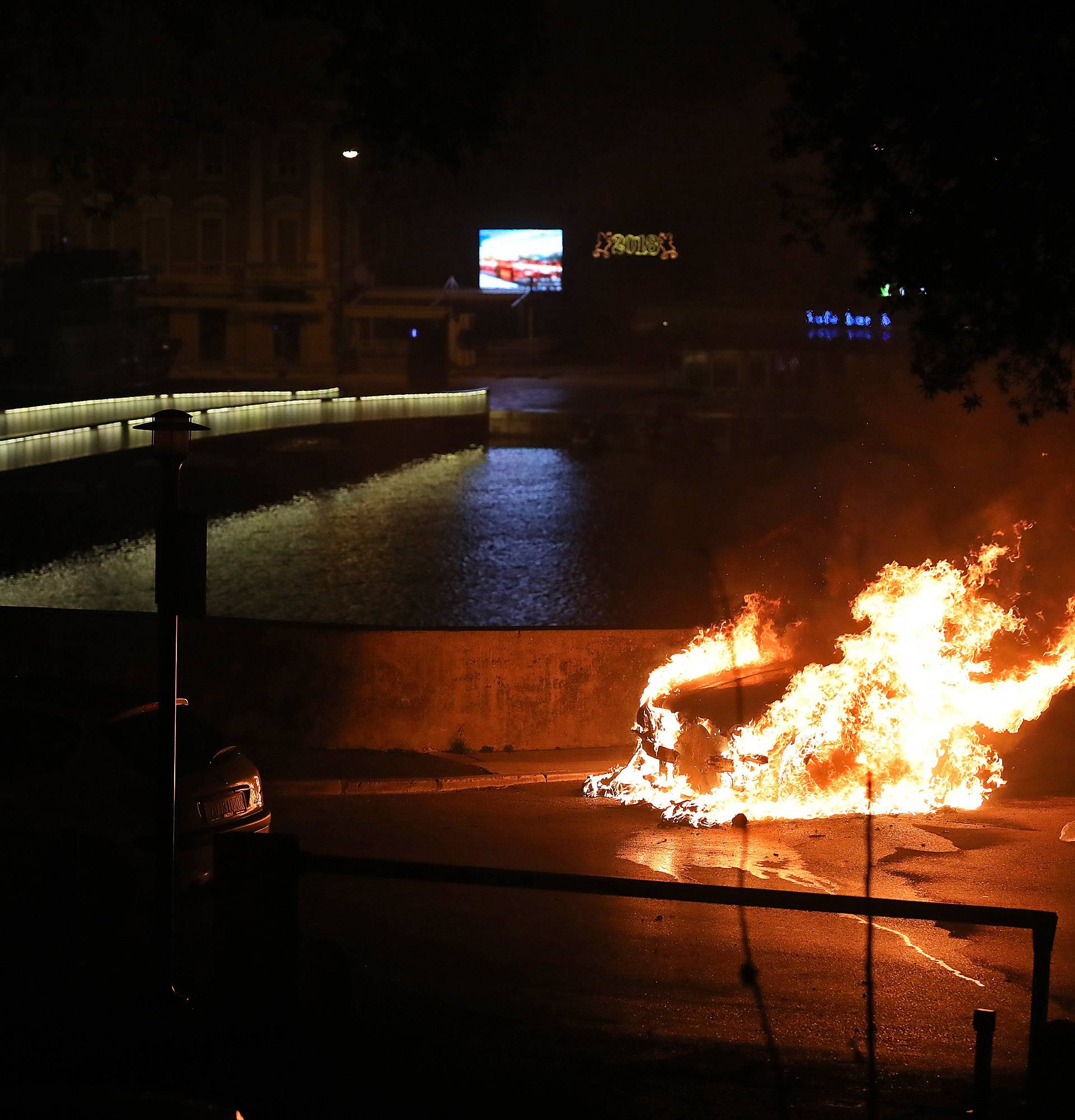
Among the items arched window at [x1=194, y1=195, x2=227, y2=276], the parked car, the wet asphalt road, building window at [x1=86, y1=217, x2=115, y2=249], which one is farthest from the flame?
building window at [x1=86, y1=217, x2=115, y2=249]

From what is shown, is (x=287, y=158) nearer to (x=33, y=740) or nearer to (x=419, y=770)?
Answer: (x=419, y=770)

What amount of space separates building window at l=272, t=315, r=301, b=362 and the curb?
2038 inches

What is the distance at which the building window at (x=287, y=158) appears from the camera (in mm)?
58781

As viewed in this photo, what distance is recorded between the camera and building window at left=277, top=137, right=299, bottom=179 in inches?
2314

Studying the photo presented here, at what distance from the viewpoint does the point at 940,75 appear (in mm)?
10438

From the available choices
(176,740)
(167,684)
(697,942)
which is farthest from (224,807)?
(697,942)

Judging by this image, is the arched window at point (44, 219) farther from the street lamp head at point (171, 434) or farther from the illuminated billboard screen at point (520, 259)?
the street lamp head at point (171, 434)

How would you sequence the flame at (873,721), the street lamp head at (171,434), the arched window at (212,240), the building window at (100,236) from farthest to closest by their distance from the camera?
1. the arched window at (212,240)
2. the building window at (100,236)
3. the flame at (873,721)
4. the street lamp head at (171,434)

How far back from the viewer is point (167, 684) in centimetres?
673

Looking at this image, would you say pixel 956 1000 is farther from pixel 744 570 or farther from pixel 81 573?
pixel 81 573

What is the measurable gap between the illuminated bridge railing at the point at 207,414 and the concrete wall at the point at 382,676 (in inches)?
249

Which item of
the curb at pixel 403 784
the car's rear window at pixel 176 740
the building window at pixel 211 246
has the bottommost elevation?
the curb at pixel 403 784

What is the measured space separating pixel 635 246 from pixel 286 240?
27455 mm

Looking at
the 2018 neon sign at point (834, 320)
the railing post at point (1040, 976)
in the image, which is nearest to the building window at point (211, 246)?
the 2018 neon sign at point (834, 320)
